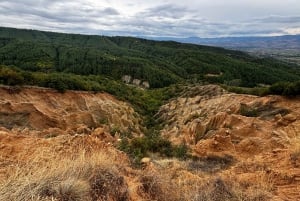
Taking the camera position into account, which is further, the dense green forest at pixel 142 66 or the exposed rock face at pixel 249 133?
the dense green forest at pixel 142 66

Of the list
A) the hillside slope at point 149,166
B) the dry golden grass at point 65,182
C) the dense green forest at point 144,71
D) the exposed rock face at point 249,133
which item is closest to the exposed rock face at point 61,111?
the hillside slope at point 149,166

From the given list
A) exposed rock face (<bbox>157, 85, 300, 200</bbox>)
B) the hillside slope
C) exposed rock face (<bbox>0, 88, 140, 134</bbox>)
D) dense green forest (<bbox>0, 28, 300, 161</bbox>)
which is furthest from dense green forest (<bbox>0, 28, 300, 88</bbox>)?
the hillside slope

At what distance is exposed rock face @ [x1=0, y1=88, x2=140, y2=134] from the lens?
26250 millimetres

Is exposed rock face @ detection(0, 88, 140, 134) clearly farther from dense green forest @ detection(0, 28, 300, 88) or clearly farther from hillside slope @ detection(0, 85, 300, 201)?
dense green forest @ detection(0, 28, 300, 88)

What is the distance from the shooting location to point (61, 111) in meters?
32.9

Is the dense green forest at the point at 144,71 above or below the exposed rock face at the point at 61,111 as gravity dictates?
below

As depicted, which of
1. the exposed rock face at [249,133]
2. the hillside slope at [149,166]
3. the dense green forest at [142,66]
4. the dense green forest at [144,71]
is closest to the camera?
the hillside slope at [149,166]

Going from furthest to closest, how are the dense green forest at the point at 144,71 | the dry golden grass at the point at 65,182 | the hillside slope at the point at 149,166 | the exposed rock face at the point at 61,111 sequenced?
the dense green forest at the point at 144,71
the exposed rock face at the point at 61,111
the hillside slope at the point at 149,166
the dry golden grass at the point at 65,182

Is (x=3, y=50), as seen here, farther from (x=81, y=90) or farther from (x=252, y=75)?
(x=81, y=90)

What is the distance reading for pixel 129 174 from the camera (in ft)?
27.3

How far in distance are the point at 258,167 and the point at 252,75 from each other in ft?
335

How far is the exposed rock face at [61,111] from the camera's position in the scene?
2625 cm

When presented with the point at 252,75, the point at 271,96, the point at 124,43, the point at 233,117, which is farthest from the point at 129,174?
the point at 124,43

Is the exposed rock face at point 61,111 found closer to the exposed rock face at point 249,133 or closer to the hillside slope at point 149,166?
the hillside slope at point 149,166
